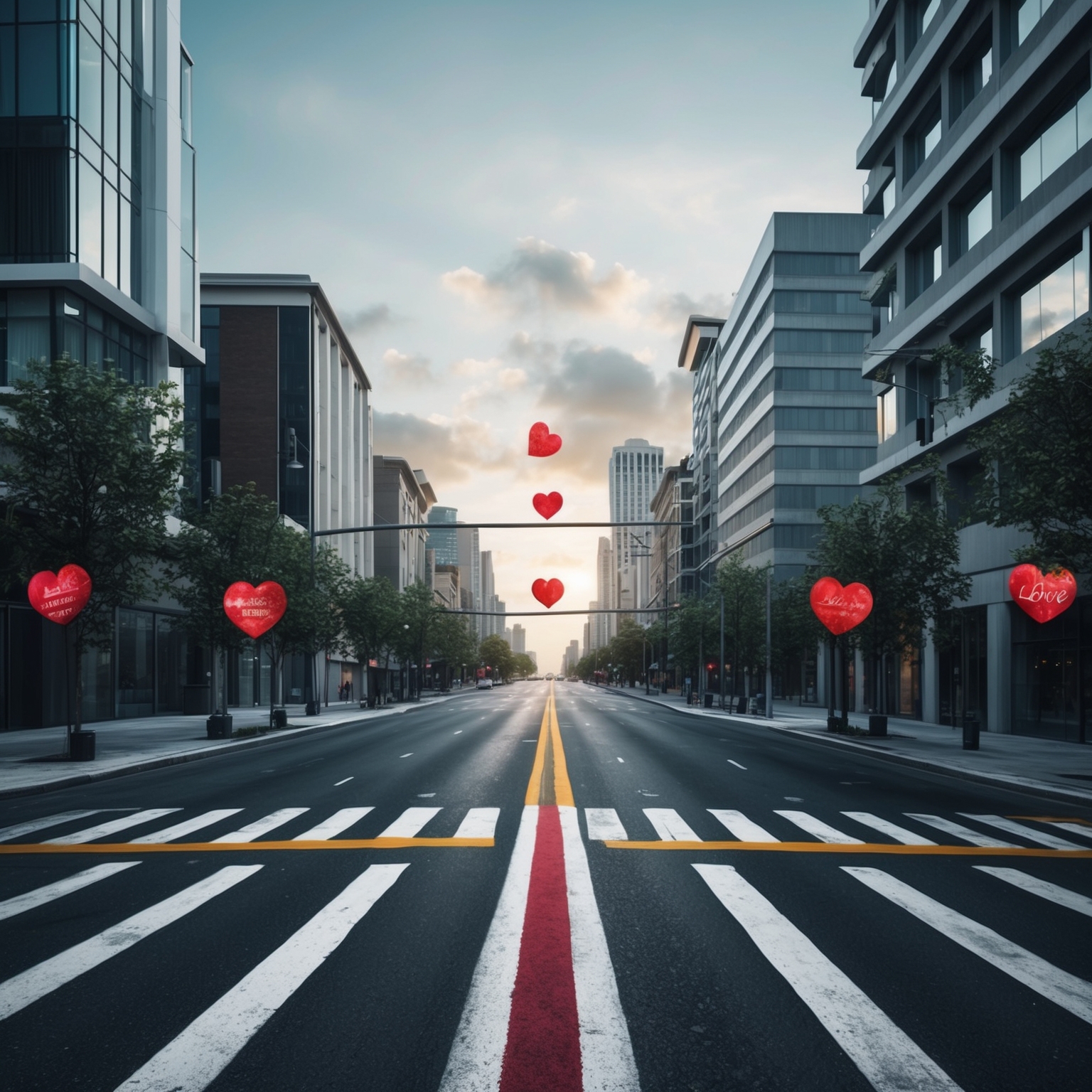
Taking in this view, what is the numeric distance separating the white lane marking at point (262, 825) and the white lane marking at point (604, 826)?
3.97 metres

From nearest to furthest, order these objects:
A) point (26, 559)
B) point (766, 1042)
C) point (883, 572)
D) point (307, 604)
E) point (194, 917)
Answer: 1. point (766, 1042)
2. point (194, 917)
3. point (26, 559)
4. point (883, 572)
5. point (307, 604)

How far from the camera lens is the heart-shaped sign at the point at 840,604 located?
2831 centimetres

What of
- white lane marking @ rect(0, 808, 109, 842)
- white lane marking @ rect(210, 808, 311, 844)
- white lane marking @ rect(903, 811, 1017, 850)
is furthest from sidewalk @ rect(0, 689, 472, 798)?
white lane marking @ rect(903, 811, 1017, 850)

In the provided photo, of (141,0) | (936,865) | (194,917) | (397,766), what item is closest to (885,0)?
(141,0)

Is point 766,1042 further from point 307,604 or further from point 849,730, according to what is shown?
point 307,604

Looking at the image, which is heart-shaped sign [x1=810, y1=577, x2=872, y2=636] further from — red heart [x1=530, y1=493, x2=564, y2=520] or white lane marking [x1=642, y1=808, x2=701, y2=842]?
white lane marking [x1=642, y1=808, x2=701, y2=842]

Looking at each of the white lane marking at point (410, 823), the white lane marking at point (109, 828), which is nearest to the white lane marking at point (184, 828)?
the white lane marking at point (109, 828)

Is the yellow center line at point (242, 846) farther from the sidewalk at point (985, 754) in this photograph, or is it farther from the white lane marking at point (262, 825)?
the sidewalk at point (985, 754)

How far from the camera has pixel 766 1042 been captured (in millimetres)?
4879

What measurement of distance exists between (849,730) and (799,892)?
2440 cm

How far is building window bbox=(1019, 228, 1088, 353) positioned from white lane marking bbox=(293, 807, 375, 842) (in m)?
25.4

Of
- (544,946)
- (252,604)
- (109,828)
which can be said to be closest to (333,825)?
(109,828)

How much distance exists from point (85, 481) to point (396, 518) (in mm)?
101671

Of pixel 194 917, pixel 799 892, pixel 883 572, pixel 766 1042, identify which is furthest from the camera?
pixel 883 572
